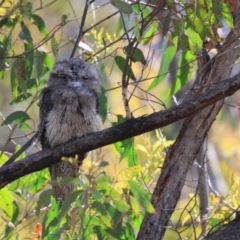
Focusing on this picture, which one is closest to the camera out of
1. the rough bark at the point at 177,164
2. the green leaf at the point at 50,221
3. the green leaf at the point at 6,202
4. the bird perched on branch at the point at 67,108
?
the green leaf at the point at 50,221

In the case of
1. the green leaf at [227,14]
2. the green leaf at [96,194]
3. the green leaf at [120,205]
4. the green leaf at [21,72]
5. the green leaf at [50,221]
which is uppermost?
the green leaf at [21,72]

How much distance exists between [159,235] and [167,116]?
800mm

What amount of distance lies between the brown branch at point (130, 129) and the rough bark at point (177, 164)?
1.97 ft

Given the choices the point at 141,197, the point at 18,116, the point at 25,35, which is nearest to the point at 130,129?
the point at 141,197

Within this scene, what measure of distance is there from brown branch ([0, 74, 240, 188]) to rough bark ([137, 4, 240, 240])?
60 cm

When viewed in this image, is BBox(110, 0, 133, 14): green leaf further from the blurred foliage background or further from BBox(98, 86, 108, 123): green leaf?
BBox(98, 86, 108, 123): green leaf

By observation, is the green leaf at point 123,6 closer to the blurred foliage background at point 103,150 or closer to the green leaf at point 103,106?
the blurred foliage background at point 103,150

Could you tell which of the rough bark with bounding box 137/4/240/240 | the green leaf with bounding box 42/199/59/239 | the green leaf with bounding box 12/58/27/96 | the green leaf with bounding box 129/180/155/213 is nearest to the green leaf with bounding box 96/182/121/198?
the green leaf with bounding box 129/180/155/213

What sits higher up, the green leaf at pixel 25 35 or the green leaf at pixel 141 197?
the green leaf at pixel 25 35

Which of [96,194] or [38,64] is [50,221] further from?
[38,64]

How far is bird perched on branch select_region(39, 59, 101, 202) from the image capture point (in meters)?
3.99

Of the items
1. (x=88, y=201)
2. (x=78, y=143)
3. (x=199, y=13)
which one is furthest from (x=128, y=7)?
(x=88, y=201)

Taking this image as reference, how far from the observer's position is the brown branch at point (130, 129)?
3.02m

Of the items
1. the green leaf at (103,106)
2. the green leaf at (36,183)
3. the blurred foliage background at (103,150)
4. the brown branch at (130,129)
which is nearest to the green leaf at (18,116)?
the blurred foliage background at (103,150)
